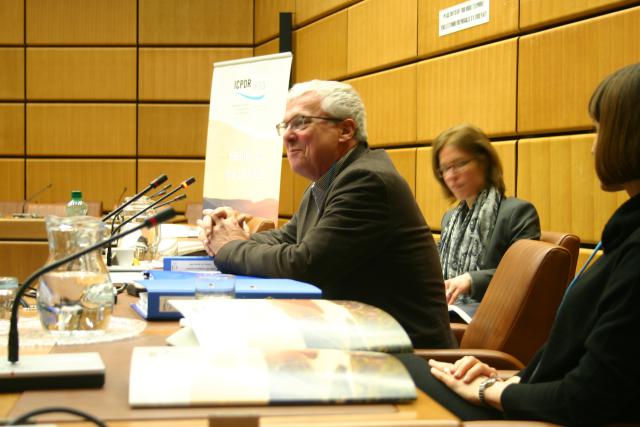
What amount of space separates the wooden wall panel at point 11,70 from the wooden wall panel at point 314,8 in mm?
2923

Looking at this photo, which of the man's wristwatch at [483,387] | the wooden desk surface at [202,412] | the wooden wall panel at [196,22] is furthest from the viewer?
the wooden wall panel at [196,22]

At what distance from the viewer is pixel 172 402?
941 mm

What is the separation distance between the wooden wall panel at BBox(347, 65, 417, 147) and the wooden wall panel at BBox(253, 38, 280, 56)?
1.64 metres

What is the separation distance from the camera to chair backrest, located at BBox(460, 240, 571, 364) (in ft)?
6.77

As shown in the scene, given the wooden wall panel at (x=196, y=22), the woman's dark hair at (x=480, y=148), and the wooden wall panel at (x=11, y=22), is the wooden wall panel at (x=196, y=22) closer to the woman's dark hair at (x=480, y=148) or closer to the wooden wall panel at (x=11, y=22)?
the wooden wall panel at (x=11, y=22)

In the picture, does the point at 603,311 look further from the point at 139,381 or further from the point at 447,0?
the point at 447,0

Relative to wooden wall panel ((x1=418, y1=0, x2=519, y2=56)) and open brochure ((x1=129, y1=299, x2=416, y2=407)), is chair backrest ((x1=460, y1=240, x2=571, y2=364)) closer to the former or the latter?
open brochure ((x1=129, y1=299, x2=416, y2=407))

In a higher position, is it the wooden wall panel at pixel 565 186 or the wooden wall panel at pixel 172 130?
the wooden wall panel at pixel 172 130

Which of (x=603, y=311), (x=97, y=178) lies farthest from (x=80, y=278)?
(x=97, y=178)

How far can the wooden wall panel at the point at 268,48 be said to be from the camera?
293 inches

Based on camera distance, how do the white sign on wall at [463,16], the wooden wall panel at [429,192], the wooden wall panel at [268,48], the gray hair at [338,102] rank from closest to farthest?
the gray hair at [338,102], the white sign on wall at [463,16], the wooden wall panel at [429,192], the wooden wall panel at [268,48]

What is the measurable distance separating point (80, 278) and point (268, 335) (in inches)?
17.9

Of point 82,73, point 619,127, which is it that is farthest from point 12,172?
point 619,127

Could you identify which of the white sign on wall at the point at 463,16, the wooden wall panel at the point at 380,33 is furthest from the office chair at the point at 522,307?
the wooden wall panel at the point at 380,33
